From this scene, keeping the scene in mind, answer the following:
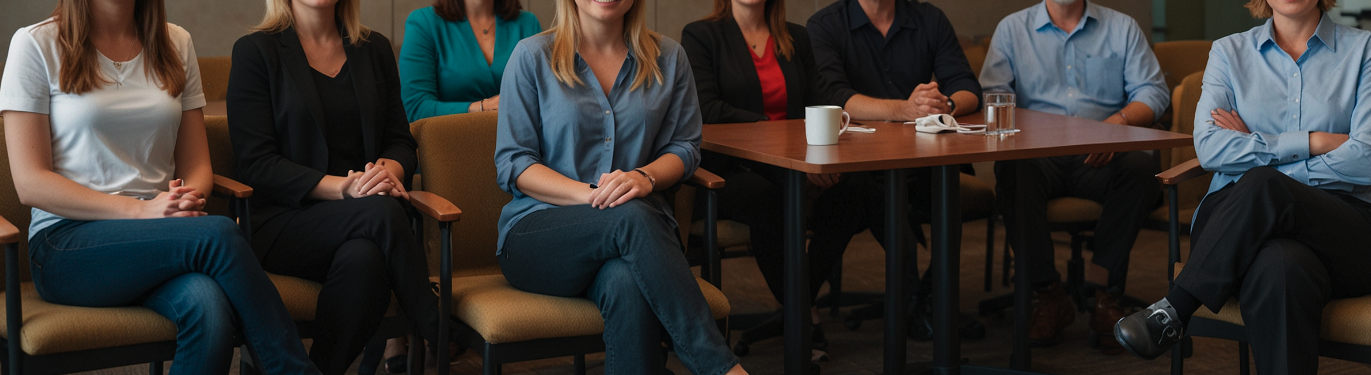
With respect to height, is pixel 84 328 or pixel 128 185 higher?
pixel 128 185

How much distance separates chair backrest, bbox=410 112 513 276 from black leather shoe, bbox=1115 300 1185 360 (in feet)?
4.60

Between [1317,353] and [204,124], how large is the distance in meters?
2.37

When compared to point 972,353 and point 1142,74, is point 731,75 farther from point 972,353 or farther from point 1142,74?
point 1142,74

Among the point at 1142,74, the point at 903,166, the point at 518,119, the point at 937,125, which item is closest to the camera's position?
the point at 903,166

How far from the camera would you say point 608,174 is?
2.32 m

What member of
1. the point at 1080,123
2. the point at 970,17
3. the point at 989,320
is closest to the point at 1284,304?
the point at 1080,123

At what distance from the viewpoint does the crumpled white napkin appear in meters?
2.80

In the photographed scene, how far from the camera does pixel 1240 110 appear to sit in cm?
270

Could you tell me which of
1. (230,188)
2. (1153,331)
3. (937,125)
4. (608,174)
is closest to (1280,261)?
(1153,331)

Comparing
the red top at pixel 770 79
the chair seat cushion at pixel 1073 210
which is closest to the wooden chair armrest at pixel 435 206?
the red top at pixel 770 79

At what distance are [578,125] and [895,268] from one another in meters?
0.80

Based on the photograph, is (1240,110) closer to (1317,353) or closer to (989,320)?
(1317,353)

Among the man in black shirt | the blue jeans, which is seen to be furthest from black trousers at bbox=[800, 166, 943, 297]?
the blue jeans

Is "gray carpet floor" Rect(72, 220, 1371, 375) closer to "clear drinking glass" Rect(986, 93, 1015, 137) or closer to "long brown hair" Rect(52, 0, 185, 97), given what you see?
"clear drinking glass" Rect(986, 93, 1015, 137)
